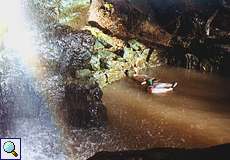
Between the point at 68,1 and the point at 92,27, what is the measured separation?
2.00 meters

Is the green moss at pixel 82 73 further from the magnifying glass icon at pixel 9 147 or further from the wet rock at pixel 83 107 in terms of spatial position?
the magnifying glass icon at pixel 9 147

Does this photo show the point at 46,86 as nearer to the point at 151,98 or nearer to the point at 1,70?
the point at 1,70

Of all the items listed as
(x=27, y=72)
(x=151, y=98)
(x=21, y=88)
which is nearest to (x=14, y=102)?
(x=21, y=88)

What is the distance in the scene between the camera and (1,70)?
4406 millimetres

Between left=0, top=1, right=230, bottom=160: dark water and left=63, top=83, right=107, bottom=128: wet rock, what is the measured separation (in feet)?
0.57

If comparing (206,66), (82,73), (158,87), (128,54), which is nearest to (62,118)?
(82,73)

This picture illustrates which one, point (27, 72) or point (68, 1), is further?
point (68, 1)

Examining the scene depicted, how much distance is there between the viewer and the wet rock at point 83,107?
397 cm

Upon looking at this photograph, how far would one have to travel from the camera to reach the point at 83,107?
13.4 ft

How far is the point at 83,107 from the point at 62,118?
0.55 meters

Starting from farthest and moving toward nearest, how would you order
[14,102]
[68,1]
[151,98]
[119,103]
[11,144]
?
1. [68,1]
2. [151,98]
3. [119,103]
4. [14,102]
5. [11,144]

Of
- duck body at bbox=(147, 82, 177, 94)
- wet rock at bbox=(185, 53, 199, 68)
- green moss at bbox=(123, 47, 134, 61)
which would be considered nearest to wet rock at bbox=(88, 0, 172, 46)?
green moss at bbox=(123, 47, 134, 61)

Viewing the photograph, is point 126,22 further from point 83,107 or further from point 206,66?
point 83,107

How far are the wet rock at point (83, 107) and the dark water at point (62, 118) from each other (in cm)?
17
